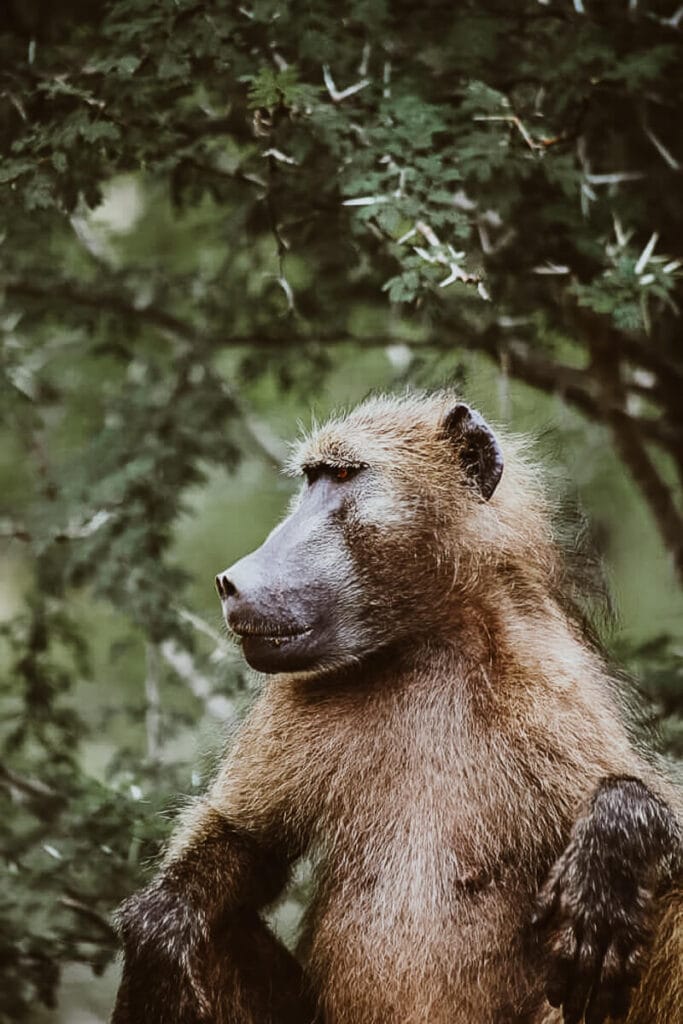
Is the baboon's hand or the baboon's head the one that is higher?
the baboon's head

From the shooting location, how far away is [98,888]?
4.73 metres

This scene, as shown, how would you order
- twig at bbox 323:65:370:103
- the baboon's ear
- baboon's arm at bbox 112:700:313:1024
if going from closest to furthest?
1. baboon's arm at bbox 112:700:313:1024
2. the baboon's ear
3. twig at bbox 323:65:370:103

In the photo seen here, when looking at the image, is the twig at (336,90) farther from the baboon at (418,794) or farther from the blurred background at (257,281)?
the baboon at (418,794)

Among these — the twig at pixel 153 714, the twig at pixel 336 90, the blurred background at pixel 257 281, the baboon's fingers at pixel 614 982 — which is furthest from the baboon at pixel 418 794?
the twig at pixel 153 714

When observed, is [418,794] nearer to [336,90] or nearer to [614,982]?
[614,982]

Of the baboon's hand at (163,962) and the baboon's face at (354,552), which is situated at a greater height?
the baboon's face at (354,552)

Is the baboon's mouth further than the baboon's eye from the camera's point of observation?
No

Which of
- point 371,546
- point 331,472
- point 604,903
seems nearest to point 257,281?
point 331,472

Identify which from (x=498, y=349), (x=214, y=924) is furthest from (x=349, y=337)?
(x=214, y=924)

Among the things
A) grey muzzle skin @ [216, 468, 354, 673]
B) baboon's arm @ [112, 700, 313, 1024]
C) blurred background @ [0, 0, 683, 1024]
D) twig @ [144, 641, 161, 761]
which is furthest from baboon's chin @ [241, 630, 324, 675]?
twig @ [144, 641, 161, 761]

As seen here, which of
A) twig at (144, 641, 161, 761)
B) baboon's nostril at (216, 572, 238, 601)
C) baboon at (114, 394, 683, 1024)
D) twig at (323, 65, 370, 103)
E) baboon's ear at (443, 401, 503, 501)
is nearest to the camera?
baboon at (114, 394, 683, 1024)

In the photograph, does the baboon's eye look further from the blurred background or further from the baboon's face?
the blurred background

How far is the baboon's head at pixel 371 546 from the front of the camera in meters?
3.47

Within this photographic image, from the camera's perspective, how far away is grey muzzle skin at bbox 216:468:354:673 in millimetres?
3406
